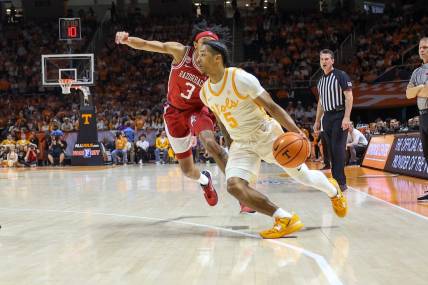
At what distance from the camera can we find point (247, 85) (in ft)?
13.4

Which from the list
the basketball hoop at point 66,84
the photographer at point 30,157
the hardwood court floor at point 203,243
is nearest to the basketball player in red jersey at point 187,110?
the hardwood court floor at point 203,243

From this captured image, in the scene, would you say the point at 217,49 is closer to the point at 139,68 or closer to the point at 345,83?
the point at 345,83

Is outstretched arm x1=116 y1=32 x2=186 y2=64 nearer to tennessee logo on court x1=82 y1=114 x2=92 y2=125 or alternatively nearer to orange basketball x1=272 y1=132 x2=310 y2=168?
orange basketball x1=272 y1=132 x2=310 y2=168

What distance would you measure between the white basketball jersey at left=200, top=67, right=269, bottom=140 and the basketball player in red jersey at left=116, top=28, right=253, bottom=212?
35.7 inches

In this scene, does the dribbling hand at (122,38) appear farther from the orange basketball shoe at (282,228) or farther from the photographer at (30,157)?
the photographer at (30,157)

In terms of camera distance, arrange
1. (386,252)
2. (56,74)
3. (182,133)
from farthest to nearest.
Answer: (56,74)
(182,133)
(386,252)

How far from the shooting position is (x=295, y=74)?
23266 mm

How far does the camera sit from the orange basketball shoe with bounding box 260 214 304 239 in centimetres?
403

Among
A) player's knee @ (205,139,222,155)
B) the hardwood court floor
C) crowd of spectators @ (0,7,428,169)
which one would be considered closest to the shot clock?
crowd of spectators @ (0,7,428,169)

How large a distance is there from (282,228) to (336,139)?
323cm

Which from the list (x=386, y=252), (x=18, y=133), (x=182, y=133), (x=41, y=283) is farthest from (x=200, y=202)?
(x=18, y=133)

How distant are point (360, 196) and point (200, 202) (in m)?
1.90

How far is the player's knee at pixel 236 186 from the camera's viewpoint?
4.15 metres

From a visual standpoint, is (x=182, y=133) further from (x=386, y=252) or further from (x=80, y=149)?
(x=80, y=149)
